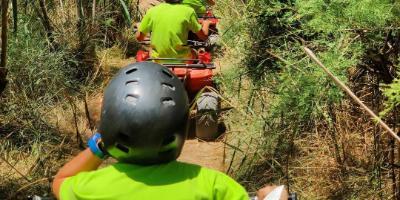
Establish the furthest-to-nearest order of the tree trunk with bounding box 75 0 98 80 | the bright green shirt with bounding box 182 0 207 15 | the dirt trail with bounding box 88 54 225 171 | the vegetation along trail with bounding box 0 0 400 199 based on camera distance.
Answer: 1. the bright green shirt with bounding box 182 0 207 15
2. the tree trunk with bounding box 75 0 98 80
3. the dirt trail with bounding box 88 54 225 171
4. the vegetation along trail with bounding box 0 0 400 199

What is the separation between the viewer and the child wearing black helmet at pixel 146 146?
2072 mm

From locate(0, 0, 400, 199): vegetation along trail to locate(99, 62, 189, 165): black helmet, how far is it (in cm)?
94

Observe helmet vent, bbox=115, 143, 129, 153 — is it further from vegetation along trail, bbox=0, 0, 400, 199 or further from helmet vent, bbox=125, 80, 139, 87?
vegetation along trail, bbox=0, 0, 400, 199

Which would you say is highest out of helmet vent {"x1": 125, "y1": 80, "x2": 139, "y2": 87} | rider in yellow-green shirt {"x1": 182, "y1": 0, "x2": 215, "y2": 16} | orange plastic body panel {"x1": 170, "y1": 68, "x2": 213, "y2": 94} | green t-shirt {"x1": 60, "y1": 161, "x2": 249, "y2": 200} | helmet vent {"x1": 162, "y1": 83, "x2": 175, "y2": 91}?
helmet vent {"x1": 125, "y1": 80, "x2": 139, "y2": 87}

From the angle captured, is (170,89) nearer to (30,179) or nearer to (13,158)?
(30,179)

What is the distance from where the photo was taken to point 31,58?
18.5 feet

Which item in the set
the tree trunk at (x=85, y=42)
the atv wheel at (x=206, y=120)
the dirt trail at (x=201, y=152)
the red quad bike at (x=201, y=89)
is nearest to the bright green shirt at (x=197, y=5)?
the tree trunk at (x=85, y=42)

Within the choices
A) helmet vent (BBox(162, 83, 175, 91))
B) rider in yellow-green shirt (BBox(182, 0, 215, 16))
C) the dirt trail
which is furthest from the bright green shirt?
helmet vent (BBox(162, 83, 175, 91))

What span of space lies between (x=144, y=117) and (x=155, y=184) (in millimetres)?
222

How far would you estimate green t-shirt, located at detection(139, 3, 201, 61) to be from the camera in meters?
5.84

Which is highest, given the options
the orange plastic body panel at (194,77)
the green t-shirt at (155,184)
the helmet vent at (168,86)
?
the helmet vent at (168,86)

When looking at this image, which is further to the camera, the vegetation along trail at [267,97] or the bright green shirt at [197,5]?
the bright green shirt at [197,5]

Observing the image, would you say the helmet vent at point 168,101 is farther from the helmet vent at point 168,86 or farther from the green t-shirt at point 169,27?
the green t-shirt at point 169,27

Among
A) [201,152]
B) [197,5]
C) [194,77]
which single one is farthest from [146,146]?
[197,5]
